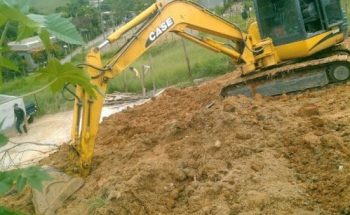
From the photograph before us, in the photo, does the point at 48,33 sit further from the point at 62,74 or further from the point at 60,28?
the point at 62,74

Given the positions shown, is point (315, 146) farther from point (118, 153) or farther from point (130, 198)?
point (118, 153)

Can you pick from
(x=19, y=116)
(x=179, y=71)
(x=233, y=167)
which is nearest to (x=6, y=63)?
(x=233, y=167)

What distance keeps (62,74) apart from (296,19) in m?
7.77

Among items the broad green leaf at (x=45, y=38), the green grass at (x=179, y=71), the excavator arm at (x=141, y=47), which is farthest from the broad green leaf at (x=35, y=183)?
the green grass at (x=179, y=71)

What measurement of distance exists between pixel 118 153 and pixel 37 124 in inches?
355

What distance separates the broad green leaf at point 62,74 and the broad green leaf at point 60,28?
78mm

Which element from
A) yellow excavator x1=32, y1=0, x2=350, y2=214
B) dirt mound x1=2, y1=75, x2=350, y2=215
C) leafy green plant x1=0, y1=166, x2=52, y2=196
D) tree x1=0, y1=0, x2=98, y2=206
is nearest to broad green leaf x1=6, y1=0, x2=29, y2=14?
tree x1=0, y1=0, x2=98, y2=206

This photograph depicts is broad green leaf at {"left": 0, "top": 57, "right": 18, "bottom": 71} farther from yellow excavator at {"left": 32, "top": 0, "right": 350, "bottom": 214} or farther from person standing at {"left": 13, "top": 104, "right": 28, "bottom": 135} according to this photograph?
person standing at {"left": 13, "top": 104, "right": 28, "bottom": 135}

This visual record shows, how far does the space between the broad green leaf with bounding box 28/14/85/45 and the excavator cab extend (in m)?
7.68

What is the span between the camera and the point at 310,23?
8891 mm

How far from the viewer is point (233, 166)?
5520mm

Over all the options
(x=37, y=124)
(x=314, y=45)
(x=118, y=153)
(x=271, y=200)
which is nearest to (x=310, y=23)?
(x=314, y=45)

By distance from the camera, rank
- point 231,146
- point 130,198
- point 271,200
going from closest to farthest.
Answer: point 271,200
point 130,198
point 231,146

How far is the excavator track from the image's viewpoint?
845 centimetres
